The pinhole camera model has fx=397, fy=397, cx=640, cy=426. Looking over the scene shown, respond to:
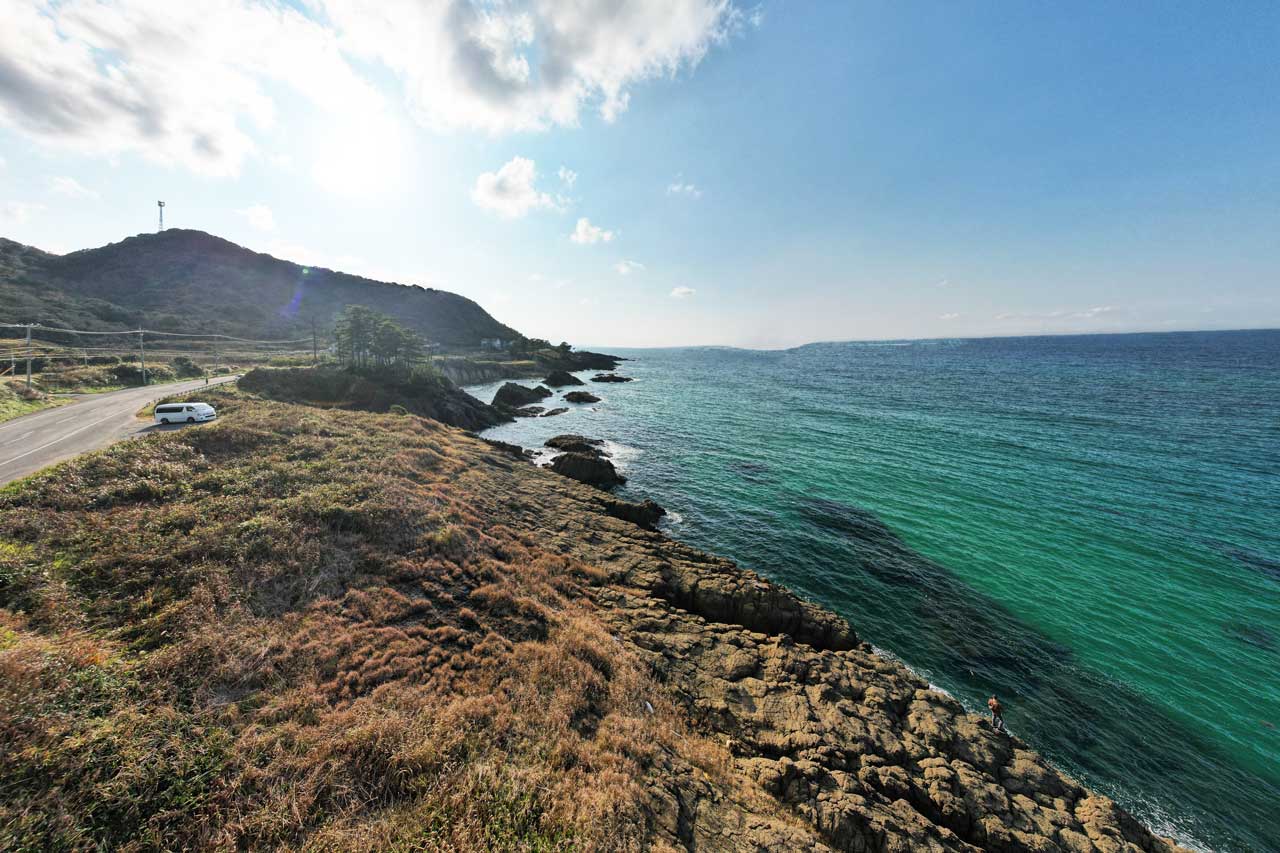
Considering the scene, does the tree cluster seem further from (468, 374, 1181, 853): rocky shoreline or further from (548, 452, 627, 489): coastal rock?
(468, 374, 1181, 853): rocky shoreline

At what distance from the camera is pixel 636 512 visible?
2627cm

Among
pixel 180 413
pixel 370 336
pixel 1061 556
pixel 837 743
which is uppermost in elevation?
pixel 370 336

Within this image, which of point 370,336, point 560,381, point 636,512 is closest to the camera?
point 636,512

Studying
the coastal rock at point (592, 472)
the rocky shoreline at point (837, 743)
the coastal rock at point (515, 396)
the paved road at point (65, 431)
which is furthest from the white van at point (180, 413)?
the coastal rock at point (515, 396)

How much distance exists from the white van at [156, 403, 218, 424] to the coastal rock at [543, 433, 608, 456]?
25979mm

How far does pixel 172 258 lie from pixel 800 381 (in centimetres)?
20883

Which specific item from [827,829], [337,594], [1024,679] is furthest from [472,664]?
[1024,679]

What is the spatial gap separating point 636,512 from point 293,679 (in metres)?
18.4

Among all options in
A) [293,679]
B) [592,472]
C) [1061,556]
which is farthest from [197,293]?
[1061,556]

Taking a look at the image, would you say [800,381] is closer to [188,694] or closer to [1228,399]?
[1228,399]

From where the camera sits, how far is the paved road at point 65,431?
18469 mm

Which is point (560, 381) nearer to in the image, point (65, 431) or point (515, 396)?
point (515, 396)

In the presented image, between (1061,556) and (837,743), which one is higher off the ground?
(1061,556)

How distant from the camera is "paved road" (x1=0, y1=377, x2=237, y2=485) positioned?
18.5m
